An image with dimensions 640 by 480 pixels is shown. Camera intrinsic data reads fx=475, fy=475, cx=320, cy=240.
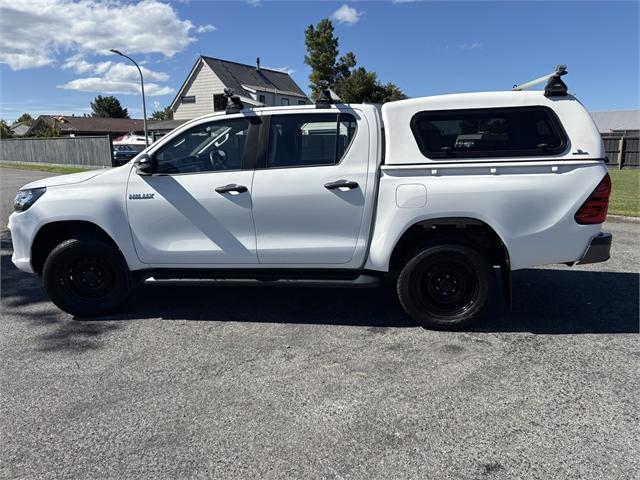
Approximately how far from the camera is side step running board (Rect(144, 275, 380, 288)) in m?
4.25

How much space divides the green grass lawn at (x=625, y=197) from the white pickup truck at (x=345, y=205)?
266 inches

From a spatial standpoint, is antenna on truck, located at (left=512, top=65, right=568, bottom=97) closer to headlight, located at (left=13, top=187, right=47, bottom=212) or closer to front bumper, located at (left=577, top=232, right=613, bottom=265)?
front bumper, located at (left=577, top=232, right=613, bottom=265)

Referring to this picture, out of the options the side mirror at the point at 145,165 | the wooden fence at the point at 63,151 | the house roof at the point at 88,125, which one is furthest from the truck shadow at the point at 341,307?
the house roof at the point at 88,125

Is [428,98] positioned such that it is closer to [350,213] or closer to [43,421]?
[350,213]

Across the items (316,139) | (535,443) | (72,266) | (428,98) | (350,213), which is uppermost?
(428,98)

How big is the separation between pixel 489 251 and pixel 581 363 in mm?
1162

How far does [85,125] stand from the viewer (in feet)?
235

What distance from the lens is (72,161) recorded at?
3020 cm

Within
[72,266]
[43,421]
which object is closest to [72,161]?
[72,266]

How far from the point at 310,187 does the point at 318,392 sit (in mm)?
1751

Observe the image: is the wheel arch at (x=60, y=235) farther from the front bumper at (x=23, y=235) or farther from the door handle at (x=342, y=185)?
the door handle at (x=342, y=185)

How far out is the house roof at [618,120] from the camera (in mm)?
42531

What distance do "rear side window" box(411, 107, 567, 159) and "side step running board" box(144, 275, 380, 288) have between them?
4.03 ft

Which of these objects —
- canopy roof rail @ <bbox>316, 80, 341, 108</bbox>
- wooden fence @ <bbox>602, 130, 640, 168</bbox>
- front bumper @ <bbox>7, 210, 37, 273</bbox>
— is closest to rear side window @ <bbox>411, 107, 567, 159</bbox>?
canopy roof rail @ <bbox>316, 80, 341, 108</bbox>
